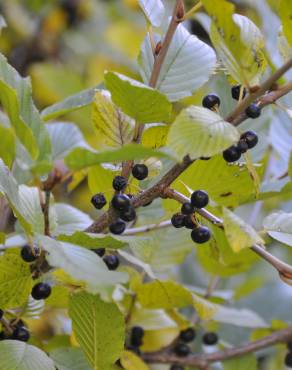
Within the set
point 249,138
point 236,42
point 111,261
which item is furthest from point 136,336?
point 236,42

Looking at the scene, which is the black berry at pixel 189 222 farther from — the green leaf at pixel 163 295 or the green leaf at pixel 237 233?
the green leaf at pixel 163 295

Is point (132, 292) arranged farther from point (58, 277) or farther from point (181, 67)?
→ point (181, 67)

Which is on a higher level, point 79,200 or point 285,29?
point 285,29

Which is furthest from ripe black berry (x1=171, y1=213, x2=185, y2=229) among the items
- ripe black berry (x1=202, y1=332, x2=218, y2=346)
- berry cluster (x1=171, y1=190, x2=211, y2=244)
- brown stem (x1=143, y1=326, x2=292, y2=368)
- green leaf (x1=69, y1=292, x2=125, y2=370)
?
ripe black berry (x1=202, y1=332, x2=218, y2=346)

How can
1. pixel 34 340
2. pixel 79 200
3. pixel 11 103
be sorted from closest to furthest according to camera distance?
pixel 11 103, pixel 34 340, pixel 79 200

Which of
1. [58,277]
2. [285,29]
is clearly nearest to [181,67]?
[285,29]

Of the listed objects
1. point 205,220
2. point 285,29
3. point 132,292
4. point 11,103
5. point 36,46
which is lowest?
point 36,46

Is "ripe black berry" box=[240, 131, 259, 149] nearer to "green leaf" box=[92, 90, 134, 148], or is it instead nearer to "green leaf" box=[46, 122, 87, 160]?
"green leaf" box=[92, 90, 134, 148]

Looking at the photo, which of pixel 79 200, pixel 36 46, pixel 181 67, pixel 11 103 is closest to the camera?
pixel 11 103

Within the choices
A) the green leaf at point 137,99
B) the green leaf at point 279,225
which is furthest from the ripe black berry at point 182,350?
the green leaf at point 137,99
